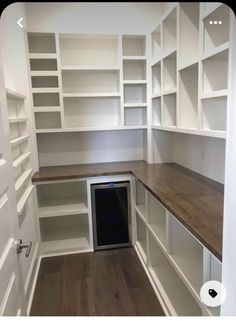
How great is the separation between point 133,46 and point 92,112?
0.97 metres

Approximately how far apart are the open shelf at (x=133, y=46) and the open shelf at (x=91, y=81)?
12.6 inches

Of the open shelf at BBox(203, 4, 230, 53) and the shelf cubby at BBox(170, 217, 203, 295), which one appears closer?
the shelf cubby at BBox(170, 217, 203, 295)

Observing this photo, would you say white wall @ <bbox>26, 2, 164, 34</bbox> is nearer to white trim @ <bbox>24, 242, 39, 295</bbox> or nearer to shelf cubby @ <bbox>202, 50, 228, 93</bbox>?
shelf cubby @ <bbox>202, 50, 228, 93</bbox>

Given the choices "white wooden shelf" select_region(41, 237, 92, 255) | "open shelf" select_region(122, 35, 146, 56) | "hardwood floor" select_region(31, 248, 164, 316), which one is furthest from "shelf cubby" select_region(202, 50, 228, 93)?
"white wooden shelf" select_region(41, 237, 92, 255)

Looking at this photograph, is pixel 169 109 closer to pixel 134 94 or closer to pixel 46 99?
pixel 134 94

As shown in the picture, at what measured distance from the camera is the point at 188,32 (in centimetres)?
196

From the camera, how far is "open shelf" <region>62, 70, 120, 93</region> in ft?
9.87

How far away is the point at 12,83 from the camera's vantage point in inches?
85.4

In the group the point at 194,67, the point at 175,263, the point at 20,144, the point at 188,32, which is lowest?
the point at 175,263

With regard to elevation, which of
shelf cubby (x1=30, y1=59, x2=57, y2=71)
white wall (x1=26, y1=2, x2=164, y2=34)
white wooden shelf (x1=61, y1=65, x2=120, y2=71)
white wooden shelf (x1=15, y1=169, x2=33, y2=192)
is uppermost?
white wall (x1=26, y1=2, x2=164, y2=34)

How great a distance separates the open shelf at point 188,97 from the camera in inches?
80.8

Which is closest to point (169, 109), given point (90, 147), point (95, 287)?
point (90, 147)

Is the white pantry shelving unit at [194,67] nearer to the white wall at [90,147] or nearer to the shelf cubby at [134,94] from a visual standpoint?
the shelf cubby at [134,94]

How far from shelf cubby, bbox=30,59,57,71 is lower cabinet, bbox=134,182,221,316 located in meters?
1.73
